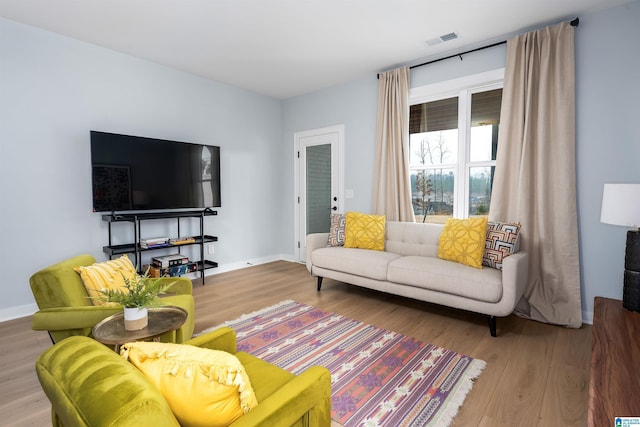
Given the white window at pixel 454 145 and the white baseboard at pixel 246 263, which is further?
the white baseboard at pixel 246 263

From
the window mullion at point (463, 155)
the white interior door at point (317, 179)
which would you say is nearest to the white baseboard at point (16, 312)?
the white interior door at point (317, 179)

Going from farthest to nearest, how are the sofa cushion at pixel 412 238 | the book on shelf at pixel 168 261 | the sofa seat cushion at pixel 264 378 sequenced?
the book on shelf at pixel 168 261, the sofa cushion at pixel 412 238, the sofa seat cushion at pixel 264 378

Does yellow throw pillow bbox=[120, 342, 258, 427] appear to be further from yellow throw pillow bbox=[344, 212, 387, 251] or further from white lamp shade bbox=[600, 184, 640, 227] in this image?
yellow throw pillow bbox=[344, 212, 387, 251]

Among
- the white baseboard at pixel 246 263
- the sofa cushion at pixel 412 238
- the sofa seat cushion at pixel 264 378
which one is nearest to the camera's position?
the sofa seat cushion at pixel 264 378

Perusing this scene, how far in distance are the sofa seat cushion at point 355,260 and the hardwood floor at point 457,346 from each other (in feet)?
1.15

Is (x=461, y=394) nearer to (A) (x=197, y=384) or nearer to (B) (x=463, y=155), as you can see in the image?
(A) (x=197, y=384)

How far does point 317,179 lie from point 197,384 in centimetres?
442

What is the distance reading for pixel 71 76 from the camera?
3.34m

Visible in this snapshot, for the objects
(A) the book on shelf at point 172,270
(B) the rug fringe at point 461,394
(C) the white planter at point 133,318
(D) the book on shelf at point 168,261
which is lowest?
(B) the rug fringe at point 461,394

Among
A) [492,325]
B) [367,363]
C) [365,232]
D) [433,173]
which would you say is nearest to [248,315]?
[367,363]

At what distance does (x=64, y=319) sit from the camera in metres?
1.71

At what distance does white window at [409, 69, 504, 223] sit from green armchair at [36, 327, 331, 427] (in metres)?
3.15

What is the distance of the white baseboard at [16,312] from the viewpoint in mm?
3041

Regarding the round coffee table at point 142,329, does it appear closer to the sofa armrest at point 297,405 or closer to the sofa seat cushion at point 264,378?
the sofa seat cushion at point 264,378
